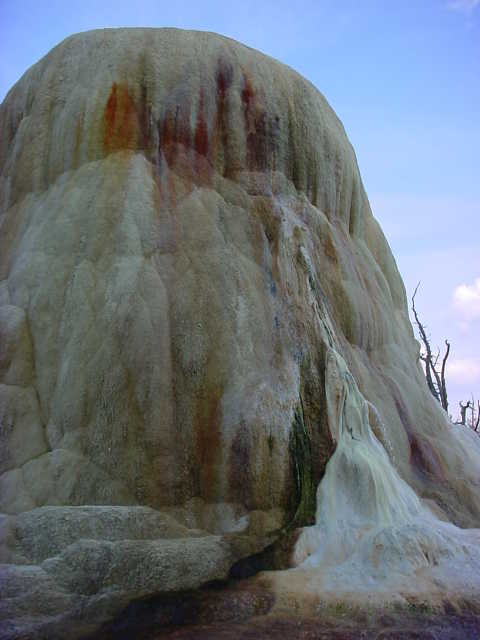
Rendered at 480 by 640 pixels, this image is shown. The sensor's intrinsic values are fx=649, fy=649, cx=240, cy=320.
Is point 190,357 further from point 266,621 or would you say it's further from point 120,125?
point 120,125

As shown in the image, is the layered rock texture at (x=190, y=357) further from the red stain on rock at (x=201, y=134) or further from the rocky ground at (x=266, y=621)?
the rocky ground at (x=266, y=621)

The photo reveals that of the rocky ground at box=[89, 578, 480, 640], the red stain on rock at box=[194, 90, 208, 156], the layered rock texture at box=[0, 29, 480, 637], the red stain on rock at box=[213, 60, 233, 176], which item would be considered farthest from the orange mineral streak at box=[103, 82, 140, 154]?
the rocky ground at box=[89, 578, 480, 640]

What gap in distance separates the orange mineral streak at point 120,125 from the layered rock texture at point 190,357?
0.02 m

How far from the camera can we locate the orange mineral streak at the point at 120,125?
22.5ft

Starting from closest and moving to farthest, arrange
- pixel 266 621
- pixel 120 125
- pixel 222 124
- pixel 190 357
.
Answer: pixel 266 621
pixel 190 357
pixel 120 125
pixel 222 124

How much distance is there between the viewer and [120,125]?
6.87 metres

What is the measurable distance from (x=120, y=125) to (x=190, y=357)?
2664mm

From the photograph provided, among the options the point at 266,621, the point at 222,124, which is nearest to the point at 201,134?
the point at 222,124

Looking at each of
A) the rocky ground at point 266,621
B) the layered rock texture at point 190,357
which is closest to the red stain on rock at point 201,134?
the layered rock texture at point 190,357

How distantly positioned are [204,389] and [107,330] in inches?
41.3

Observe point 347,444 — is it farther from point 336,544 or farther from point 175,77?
point 175,77

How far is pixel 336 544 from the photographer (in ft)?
17.4

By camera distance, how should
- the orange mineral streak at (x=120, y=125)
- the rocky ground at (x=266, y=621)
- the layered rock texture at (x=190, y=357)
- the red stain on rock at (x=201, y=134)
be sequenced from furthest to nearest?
1. the red stain on rock at (x=201, y=134)
2. the orange mineral streak at (x=120, y=125)
3. the layered rock texture at (x=190, y=357)
4. the rocky ground at (x=266, y=621)

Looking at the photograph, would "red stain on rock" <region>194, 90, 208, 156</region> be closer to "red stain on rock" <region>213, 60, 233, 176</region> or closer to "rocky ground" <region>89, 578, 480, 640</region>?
"red stain on rock" <region>213, 60, 233, 176</region>
